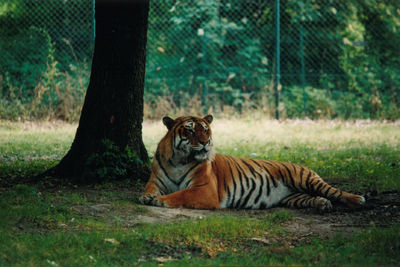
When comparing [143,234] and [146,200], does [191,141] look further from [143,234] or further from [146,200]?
[143,234]

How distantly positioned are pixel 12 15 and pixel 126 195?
12601mm

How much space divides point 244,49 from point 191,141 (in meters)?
11.6

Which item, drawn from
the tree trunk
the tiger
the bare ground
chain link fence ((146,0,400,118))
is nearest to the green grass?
the bare ground

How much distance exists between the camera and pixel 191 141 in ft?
19.3

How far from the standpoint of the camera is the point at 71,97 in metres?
13.3

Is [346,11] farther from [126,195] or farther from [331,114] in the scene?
[126,195]

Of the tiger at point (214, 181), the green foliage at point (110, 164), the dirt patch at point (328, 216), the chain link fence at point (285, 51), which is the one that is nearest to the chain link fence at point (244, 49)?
the chain link fence at point (285, 51)

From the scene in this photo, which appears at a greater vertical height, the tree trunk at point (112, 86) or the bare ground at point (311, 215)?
the tree trunk at point (112, 86)

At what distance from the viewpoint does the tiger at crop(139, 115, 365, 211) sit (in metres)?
5.87

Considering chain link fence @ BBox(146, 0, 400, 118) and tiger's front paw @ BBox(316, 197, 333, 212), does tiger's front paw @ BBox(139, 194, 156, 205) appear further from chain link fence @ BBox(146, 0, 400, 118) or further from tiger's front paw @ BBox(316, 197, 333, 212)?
chain link fence @ BBox(146, 0, 400, 118)

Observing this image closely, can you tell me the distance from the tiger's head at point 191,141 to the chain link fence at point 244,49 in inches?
364

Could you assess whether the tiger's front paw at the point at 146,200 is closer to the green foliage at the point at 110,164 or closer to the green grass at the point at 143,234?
the green grass at the point at 143,234

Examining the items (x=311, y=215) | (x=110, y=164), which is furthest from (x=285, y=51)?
(x=311, y=215)

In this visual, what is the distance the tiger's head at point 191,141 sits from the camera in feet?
19.3
